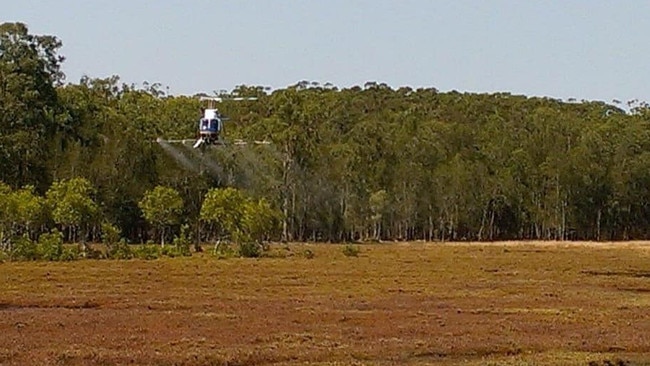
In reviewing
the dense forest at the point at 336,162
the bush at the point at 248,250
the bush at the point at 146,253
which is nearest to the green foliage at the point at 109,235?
the bush at the point at 146,253

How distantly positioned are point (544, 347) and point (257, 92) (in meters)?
159

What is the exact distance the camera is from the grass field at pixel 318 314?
1171 inches

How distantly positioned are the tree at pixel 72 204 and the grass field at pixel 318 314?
8194 millimetres

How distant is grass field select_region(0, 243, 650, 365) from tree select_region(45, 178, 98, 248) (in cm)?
819

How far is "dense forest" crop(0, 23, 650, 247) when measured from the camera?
102 metres

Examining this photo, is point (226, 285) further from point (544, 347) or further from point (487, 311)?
point (544, 347)

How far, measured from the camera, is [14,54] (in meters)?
99.7

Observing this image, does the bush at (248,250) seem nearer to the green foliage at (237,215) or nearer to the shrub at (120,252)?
the green foliage at (237,215)

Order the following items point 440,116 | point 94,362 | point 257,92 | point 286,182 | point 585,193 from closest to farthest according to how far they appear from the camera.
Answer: point 94,362, point 286,182, point 585,193, point 440,116, point 257,92

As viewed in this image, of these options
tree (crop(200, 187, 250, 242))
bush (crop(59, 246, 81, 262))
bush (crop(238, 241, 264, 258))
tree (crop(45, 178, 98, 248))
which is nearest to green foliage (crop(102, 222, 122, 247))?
tree (crop(45, 178, 98, 248))

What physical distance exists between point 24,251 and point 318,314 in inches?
1602

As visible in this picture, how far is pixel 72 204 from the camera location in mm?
81812

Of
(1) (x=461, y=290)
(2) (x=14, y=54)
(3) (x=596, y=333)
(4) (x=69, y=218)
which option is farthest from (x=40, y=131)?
(3) (x=596, y=333)

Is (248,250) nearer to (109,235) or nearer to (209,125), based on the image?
(109,235)
